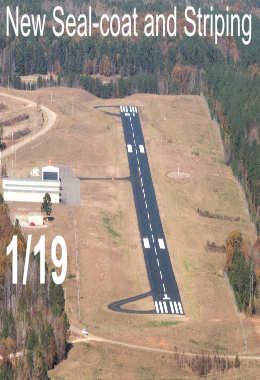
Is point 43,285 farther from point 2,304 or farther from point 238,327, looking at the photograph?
point 238,327

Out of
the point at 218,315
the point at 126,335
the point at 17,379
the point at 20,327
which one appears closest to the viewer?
the point at 17,379

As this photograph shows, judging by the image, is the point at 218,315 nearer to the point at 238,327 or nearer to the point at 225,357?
the point at 238,327

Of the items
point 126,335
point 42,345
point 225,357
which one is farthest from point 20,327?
point 225,357

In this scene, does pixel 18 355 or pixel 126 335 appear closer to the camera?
pixel 18 355

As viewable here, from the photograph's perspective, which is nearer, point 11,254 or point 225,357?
point 225,357

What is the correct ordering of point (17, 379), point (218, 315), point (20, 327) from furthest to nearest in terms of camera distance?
1. point (218, 315)
2. point (20, 327)
3. point (17, 379)

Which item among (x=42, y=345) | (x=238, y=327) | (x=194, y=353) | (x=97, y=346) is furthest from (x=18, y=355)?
(x=238, y=327)
